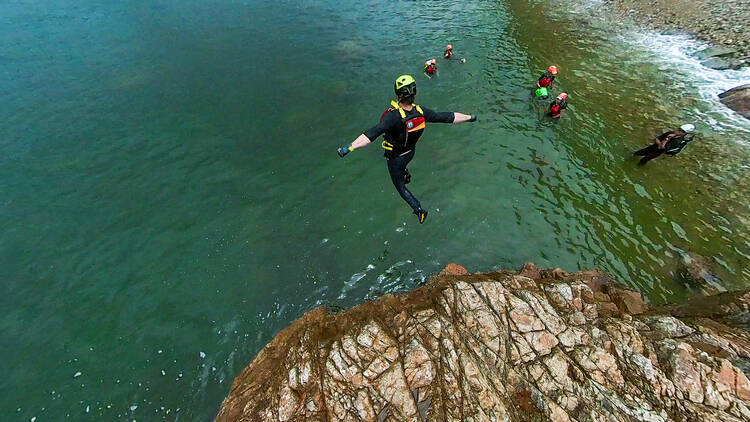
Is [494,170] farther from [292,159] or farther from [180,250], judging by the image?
[180,250]

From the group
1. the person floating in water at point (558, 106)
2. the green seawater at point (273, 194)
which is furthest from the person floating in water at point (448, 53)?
the person floating in water at point (558, 106)

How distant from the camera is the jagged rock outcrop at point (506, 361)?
792cm

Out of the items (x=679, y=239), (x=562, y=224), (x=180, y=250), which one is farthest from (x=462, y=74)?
(x=180, y=250)

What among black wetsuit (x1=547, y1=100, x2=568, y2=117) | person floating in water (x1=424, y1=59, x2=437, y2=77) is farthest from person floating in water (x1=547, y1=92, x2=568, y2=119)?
person floating in water (x1=424, y1=59, x2=437, y2=77)

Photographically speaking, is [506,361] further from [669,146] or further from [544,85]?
[544,85]

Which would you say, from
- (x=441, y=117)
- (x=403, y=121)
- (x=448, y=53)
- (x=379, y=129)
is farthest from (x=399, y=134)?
(x=448, y=53)

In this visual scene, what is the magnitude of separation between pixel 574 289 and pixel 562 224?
5.34m

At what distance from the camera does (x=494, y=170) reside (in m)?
18.4

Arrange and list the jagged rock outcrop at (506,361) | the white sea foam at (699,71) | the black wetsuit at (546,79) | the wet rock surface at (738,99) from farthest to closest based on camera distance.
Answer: the black wetsuit at (546,79) → the wet rock surface at (738,99) → the white sea foam at (699,71) → the jagged rock outcrop at (506,361)

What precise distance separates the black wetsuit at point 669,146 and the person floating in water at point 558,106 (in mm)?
4878

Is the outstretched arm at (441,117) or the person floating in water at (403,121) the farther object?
the outstretched arm at (441,117)

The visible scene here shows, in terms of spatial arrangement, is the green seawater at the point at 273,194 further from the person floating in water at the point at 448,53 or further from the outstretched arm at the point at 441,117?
the outstretched arm at the point at 441,117

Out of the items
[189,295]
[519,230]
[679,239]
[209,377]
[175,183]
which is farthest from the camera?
[175,183]

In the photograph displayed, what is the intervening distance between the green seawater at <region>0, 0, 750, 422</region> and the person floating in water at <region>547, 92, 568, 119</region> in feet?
2.04
